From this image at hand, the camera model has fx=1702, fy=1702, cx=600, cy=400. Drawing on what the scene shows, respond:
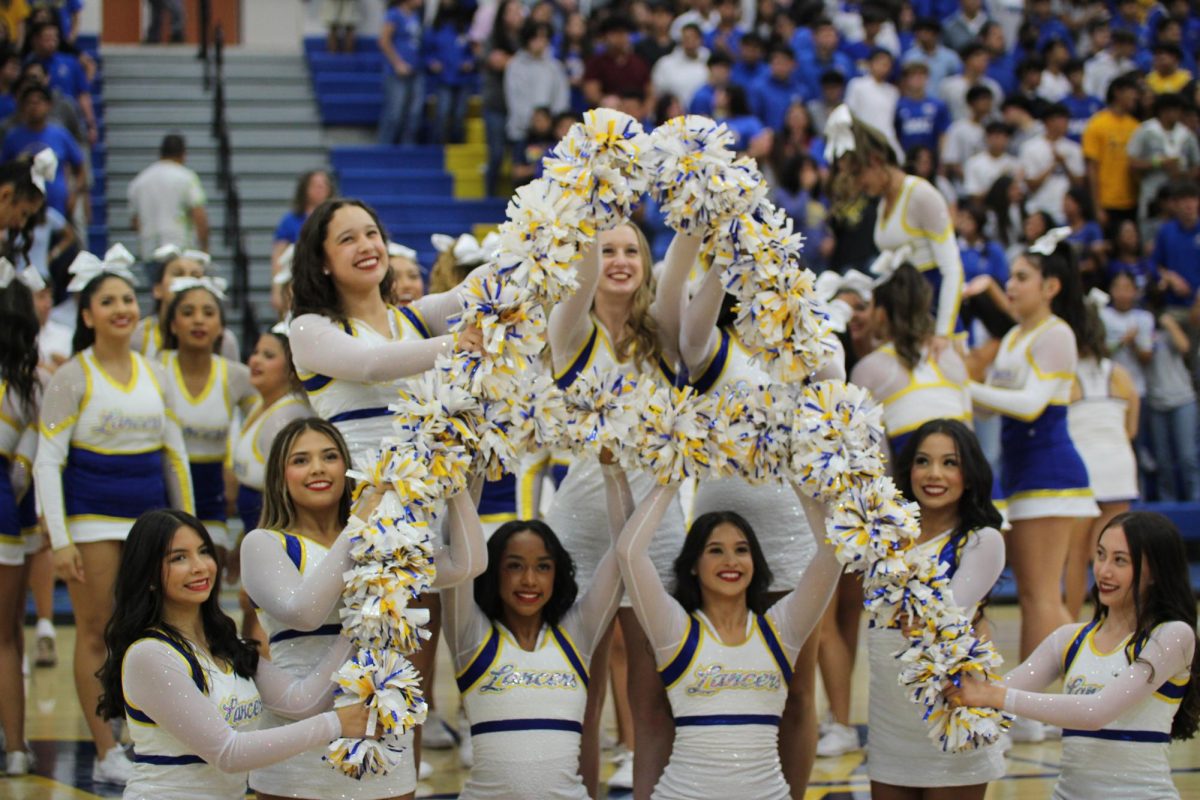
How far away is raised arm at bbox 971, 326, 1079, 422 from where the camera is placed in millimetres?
5449

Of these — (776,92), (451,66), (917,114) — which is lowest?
(917,114)

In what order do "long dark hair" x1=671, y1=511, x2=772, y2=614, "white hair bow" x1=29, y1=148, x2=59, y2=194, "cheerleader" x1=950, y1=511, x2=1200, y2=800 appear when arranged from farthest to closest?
"white hair bow" x1=29, y1=148, x2=59, y2=194
"long dark hair" x1=671, y1=511, x2=772, y2=614
"cheerleader" x1=950, y1=511, x2=1200, y2=800

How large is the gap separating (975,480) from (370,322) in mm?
1545

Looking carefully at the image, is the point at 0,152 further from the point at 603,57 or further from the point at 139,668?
the point at 139,668

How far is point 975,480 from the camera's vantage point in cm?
425

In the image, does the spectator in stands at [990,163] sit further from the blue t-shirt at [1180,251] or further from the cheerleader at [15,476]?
the cheerleader at [15,476]

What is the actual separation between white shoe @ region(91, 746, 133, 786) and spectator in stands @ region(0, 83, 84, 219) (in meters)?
4.54

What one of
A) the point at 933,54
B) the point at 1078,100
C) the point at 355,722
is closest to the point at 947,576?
the point at 355,722

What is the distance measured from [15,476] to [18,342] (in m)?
0.41

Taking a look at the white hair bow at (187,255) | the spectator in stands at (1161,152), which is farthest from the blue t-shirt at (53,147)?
the spectator in stands at (1161,152)

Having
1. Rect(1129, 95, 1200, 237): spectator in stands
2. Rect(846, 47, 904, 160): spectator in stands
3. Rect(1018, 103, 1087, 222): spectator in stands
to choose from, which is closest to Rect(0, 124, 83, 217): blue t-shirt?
Rect(846, 47, 904, 160): spectator in stands

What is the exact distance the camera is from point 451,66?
1110 cm

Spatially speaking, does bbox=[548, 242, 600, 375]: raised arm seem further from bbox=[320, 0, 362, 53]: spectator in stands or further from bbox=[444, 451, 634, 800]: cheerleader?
bbox=[320, 0, 362, 53]: spectator in stands

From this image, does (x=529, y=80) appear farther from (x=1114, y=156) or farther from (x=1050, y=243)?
(x=1050, y=243)
